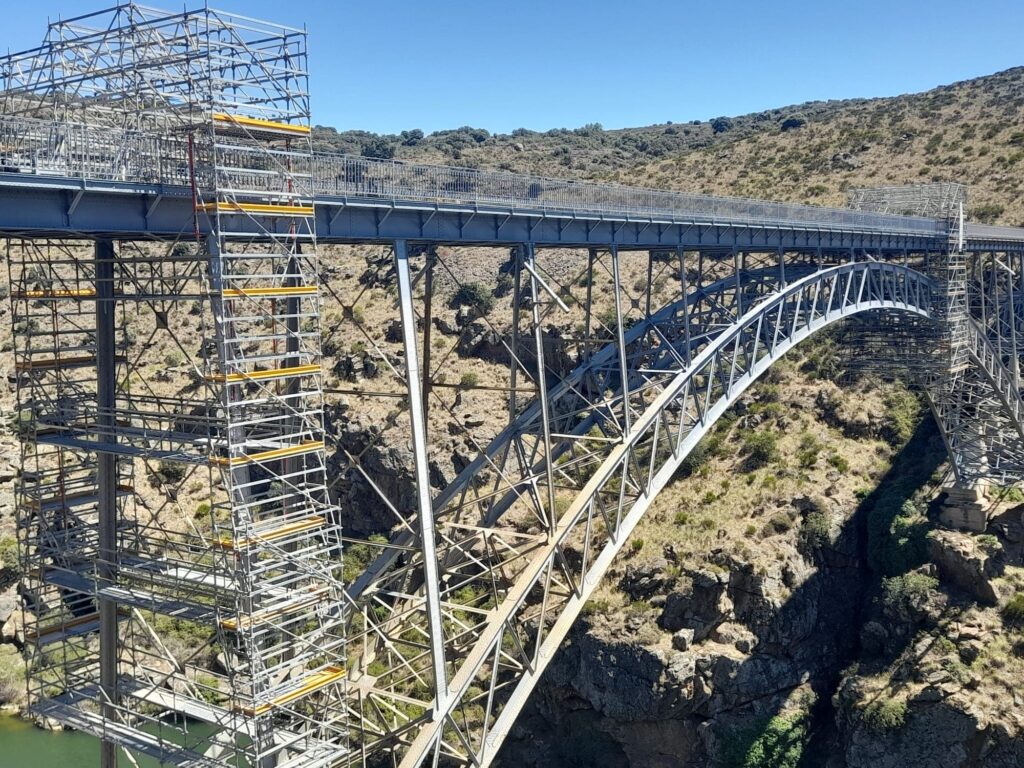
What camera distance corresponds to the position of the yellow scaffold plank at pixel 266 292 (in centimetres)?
1161

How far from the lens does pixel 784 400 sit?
35.9m

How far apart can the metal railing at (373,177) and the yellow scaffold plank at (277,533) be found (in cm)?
428

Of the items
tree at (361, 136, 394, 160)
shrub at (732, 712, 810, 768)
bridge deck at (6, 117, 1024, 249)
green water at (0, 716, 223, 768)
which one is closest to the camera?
bridge deck at (6, 117, 1024, 249)

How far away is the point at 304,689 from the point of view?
12.2 meters

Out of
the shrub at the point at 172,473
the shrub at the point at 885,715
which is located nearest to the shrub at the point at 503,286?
the shrub at the point at 172,473

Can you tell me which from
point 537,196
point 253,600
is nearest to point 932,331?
point 537,196

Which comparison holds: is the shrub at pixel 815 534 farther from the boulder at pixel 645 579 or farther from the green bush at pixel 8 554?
the green bush at pixel 8 554

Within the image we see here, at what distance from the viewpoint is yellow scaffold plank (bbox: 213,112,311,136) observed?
39.7ft

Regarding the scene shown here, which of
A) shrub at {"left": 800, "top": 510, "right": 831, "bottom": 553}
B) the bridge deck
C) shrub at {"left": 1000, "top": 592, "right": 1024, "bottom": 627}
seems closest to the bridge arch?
the bridge deck

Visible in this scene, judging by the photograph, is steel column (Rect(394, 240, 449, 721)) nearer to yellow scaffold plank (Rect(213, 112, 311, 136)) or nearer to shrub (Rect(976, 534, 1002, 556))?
yellow scaffold plank (Rect(213, 112, 311, 136))

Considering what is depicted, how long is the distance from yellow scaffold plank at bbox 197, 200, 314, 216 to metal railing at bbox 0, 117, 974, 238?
1.39ft

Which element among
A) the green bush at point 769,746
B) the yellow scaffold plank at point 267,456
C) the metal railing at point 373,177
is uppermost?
the metal railing at point 373,177

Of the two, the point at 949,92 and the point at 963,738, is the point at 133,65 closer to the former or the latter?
the point at 963,738

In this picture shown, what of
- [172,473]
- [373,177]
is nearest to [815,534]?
[373,177]
